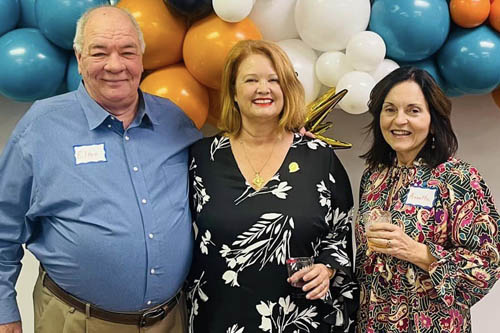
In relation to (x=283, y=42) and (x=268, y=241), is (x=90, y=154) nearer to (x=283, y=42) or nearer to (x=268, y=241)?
(x=268, y=241)

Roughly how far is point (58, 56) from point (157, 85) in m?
0.42

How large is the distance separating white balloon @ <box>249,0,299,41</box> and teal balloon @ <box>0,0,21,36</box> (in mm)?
947

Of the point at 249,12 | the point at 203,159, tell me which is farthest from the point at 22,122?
the point at 249,12

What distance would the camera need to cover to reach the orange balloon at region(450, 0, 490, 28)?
187 centimetres

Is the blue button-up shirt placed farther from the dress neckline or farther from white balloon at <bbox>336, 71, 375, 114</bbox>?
white balloon at <bbox>336, 71, 375, 114</bbox>

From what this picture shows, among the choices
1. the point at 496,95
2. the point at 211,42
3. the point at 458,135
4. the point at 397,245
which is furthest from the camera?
the point at 458,135

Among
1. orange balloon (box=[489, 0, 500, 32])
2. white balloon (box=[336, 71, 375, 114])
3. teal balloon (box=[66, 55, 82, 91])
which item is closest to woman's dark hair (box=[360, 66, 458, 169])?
white balloon (box=[336, 71, 375, 114])

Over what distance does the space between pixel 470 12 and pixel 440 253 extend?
96 cm

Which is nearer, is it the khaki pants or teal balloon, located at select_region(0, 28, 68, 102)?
the khaki pants

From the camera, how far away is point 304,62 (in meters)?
1.98

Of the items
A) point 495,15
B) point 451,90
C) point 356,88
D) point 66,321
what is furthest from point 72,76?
point 495,15

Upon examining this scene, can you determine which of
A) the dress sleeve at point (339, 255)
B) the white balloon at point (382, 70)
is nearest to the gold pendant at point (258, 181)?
the dress sleeve at point (339, 255)

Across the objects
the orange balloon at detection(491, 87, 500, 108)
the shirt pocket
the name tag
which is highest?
the orange balloon at detection(491, 87, 500, 108)

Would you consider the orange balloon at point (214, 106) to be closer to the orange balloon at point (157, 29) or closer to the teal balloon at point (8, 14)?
the orange balloon at point (157, 29)
